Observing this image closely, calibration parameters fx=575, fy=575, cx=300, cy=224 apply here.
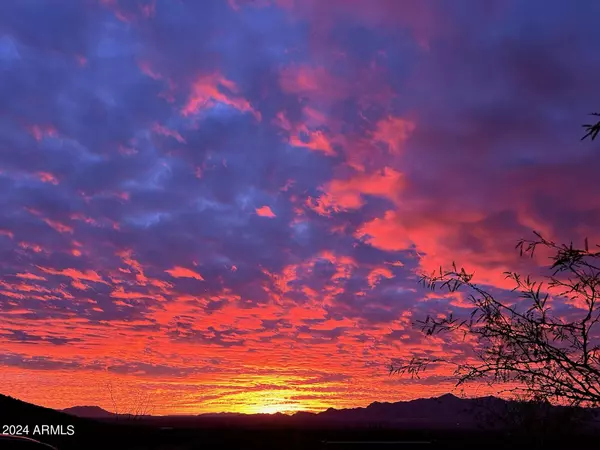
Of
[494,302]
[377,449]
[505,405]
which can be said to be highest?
[494,302]

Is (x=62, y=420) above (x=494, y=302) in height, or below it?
below

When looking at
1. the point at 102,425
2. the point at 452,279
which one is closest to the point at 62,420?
the point at 102,425

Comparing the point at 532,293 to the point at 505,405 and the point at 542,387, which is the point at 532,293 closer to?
the point at 542,387

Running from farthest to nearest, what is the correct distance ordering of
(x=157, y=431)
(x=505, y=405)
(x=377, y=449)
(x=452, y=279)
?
(x=377, y=449)
(x=157, y=431)
(x=505, y=405)
(x=452, y=279)

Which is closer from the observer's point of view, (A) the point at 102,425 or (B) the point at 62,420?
(B) the point at 62,420

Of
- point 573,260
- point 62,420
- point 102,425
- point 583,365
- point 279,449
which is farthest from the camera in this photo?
→ point 102,425

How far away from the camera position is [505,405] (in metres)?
16.1

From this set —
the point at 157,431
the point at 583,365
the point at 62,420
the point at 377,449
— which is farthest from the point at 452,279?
the point at 377,449

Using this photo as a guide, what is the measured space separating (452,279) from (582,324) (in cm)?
200

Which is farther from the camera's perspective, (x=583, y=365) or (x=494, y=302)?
(x=494, y=302)

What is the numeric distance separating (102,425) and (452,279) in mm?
51730

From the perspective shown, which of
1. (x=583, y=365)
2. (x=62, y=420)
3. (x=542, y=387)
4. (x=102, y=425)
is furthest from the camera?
(x=102, y=425)

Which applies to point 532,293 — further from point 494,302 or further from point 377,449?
point 377,449

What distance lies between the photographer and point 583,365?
751 centimetres
